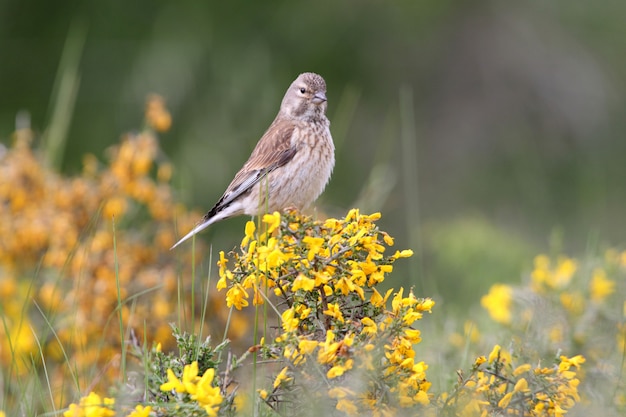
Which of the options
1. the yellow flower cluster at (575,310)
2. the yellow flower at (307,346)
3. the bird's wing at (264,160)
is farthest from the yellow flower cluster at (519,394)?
the bird's wing at (264,160)

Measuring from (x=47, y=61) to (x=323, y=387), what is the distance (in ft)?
24.2

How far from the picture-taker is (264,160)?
4832 millimetres

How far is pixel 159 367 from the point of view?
298cm

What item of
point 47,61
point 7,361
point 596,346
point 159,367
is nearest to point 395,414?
point 159,367

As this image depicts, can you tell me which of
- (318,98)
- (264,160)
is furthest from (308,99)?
(264,160)

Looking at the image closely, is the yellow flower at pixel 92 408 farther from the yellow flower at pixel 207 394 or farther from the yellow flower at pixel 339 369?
the yellow flower at pixel 339 369

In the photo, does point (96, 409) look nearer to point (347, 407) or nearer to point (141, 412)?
point (141, 412)

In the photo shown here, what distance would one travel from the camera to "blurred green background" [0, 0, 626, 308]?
8711mm

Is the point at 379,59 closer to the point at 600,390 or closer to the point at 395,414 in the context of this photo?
the point at 600,390

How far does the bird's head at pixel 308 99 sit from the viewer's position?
4984 millimetres

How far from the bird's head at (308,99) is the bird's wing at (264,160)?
9 cm

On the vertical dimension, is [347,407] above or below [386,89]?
below

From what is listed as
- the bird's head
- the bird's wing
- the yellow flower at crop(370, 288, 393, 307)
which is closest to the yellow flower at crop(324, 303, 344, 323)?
the yellow flower at crop(370, 288, 393, 307)

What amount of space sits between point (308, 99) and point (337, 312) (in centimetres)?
233
